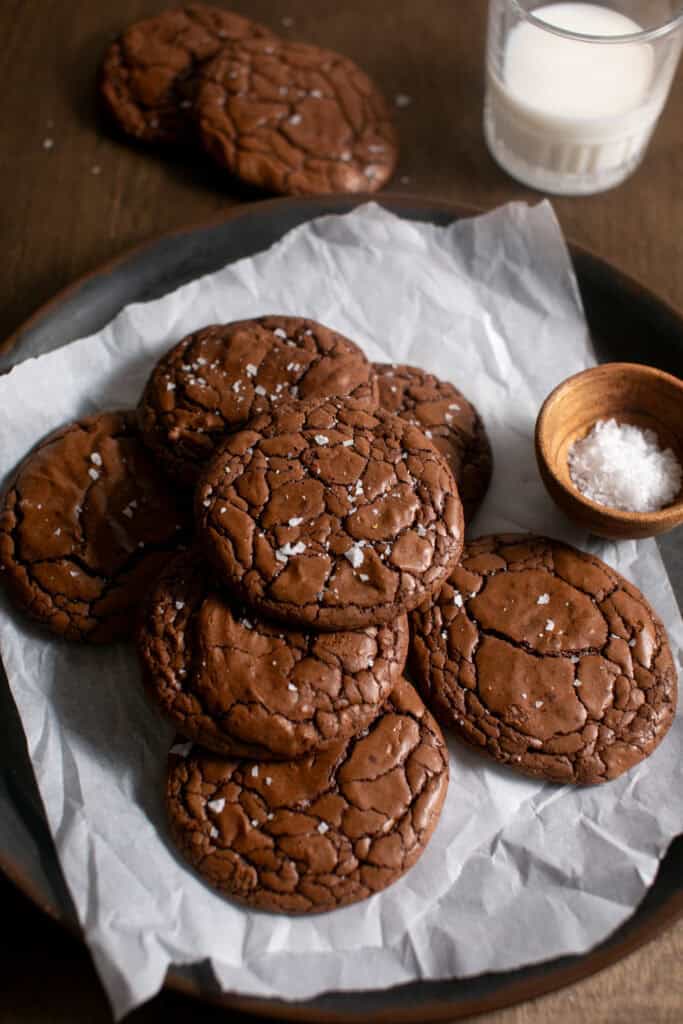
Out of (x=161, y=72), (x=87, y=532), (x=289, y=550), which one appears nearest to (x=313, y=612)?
(x=289, y=550)

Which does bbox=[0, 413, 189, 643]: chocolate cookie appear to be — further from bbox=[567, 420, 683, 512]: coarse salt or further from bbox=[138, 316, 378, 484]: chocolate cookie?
bbox=[567, 420, 683, 512]: coarse salt

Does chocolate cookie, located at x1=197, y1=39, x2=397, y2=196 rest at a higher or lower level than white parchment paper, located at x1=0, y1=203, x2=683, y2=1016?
higher

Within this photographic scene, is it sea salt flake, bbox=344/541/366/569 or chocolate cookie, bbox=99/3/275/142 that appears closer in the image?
sea salt flake, bbox=344/541/366/569

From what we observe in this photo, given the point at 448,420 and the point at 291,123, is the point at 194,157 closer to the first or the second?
the point at 291,123

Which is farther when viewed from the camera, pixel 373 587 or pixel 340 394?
pixel 340 394

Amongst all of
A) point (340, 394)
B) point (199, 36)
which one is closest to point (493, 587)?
point (340, 394)

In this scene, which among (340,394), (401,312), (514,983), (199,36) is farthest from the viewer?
(199,36)

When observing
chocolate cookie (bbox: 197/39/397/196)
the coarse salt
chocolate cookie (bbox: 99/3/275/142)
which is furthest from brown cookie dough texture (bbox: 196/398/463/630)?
chocolate cookie (bbox: 99/3/275/142)

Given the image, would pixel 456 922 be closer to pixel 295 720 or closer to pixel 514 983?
pixel 514 983
